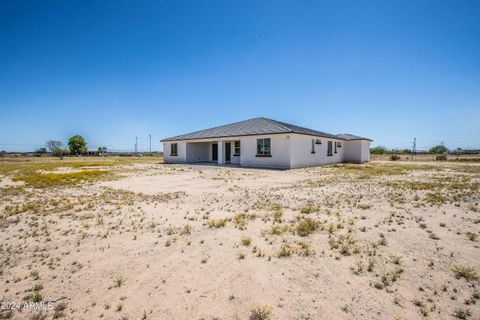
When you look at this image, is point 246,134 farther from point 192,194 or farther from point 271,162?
point 192,194

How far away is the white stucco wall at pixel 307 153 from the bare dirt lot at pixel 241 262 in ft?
40.3

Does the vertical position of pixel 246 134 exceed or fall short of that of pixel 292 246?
it exceeds it

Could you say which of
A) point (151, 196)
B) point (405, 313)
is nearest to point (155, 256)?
point (405, 313)

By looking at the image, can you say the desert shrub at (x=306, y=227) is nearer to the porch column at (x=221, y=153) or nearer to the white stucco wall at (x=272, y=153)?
the white stucco wall at (x=272, y=153)

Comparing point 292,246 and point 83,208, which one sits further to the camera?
point 83,208

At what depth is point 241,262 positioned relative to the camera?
331cm

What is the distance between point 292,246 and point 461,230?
11.3 feet

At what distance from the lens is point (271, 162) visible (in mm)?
19188

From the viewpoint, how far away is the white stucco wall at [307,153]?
1848cm

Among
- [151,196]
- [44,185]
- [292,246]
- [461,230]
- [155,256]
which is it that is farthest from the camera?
[44,185]

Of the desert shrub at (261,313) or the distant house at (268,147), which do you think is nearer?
the desert shrub at (261,313)

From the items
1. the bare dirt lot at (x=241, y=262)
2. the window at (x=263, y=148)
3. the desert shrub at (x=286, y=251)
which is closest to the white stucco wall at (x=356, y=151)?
the window at (x=263, y=148)

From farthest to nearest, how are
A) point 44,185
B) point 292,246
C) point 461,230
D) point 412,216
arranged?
point 44,185, point 412,216, point 461,230, point 292,246

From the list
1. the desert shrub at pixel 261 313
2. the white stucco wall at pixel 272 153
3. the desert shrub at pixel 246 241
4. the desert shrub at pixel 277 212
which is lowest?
the desert shrub at pixel 261 313
